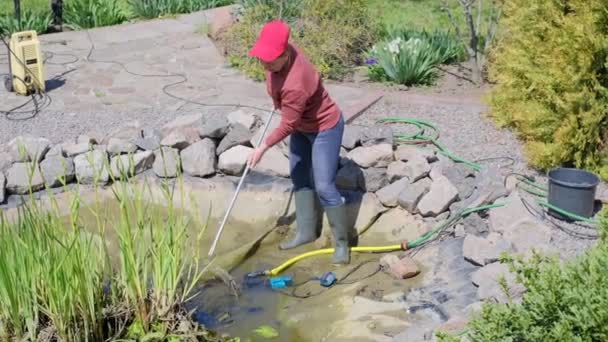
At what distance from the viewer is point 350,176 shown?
239 inches

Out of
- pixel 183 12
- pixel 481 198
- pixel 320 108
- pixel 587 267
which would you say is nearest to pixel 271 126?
pixel 320 108

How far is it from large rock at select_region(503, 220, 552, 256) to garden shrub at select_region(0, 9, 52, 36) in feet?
24.0

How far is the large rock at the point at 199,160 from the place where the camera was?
636 cm

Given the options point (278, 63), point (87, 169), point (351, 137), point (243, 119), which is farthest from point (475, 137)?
point (87, 169)

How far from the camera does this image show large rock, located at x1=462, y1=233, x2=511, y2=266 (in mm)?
4977

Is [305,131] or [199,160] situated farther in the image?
[199,160]

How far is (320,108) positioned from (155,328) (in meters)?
1.75

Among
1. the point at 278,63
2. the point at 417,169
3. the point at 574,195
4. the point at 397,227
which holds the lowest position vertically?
the point at 397,227

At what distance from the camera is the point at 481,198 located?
5.58m

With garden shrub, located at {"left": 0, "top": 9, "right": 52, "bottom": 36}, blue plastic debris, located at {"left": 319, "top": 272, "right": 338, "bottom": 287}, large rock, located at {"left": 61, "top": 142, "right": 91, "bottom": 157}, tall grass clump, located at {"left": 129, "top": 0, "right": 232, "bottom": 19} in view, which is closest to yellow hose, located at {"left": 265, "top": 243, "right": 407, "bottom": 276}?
blue plastic debris, located at {"left": 319, "top": 272, "right": 338, "bottom": 287}

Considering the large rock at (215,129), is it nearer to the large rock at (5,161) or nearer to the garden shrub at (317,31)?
the large rock at (5,161)

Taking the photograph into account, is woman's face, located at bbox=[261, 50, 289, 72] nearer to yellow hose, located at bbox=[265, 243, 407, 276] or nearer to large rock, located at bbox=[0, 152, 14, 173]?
yellow hose, located at bbox=[265, 243, 407, 276]

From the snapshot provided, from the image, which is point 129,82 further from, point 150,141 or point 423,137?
point 423,137

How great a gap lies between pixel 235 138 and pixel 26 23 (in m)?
5.39
